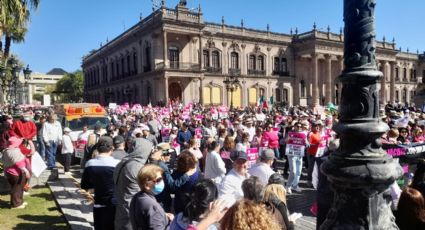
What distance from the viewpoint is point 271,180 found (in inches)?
176

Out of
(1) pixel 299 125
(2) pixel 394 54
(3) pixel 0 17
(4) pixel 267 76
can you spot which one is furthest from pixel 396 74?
(3) pixel 0 17

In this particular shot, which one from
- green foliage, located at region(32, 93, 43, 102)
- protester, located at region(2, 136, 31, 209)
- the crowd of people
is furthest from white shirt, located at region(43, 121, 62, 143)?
green foliage, located at region(32, 93, 43, 102)

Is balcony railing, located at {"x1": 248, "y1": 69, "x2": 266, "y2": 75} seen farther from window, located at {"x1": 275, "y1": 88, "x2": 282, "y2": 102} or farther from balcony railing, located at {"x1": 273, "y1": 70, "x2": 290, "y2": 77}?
window, located at {"x1": 275, "y1": 88, "x2": 282, "y2": 102}

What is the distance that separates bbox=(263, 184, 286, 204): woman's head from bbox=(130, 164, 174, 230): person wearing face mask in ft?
3.88

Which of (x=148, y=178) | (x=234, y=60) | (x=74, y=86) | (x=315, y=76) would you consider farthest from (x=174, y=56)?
(x=74, y=86)

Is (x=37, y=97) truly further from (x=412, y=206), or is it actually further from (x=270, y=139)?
(x=412, y=206)

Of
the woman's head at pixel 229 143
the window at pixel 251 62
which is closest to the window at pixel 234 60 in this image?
the window at pixel 251 62

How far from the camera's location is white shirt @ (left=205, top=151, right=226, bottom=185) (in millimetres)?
6906

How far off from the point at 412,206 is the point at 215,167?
12.8 ft

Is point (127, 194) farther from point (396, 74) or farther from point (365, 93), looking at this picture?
point (396, 74)

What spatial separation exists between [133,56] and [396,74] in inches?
2004

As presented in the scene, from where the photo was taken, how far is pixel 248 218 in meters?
2.42

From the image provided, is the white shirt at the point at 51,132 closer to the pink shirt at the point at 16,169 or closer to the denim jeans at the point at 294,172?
the pink shirt at the point at 16,169

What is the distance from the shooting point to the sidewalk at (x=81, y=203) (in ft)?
22.2
